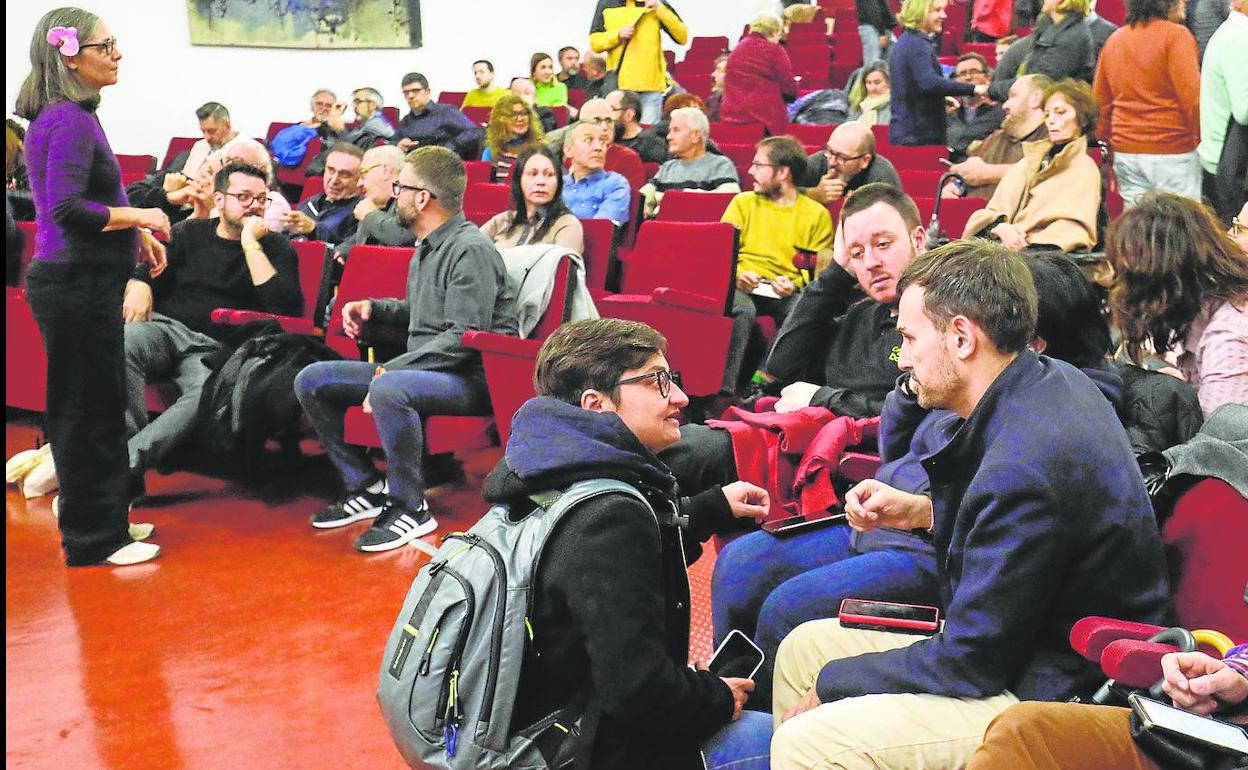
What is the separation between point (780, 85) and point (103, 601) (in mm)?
4661

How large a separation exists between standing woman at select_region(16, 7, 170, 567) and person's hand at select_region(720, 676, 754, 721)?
6.95ft

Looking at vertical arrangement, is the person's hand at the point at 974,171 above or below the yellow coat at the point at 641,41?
below

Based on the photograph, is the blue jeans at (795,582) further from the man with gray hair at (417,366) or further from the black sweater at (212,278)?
the black sweater at (212,278)

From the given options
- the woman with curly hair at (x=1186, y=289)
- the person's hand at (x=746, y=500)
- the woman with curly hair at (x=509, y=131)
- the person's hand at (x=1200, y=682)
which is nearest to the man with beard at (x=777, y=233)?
the woman with curly hair at (x=1186, y=289)

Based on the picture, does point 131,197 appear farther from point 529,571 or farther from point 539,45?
point 539,45

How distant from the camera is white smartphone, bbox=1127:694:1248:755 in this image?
4.27 feet

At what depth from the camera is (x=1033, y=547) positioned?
1.47 metres

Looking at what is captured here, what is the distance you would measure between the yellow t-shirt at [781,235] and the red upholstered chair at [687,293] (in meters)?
0.17

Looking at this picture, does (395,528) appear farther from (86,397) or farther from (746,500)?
(746,500)

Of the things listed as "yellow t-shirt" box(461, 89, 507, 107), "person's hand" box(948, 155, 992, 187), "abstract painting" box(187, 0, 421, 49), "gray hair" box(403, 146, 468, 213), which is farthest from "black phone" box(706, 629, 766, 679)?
"abstract painting" box(187, 0, 421, 49)

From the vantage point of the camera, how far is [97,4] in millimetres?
9102

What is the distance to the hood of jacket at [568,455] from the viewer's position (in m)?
1.61

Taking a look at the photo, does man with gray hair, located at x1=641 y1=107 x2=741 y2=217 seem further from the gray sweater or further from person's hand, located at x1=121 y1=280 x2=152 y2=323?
person's hand, located at x1=121 y1=280 x2=152 y2=323

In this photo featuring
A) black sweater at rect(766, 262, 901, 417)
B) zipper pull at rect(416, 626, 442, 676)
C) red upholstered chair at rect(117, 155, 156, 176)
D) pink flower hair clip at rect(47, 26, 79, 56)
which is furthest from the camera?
red upholstered chair at rect(117, 155, 156, 176)
